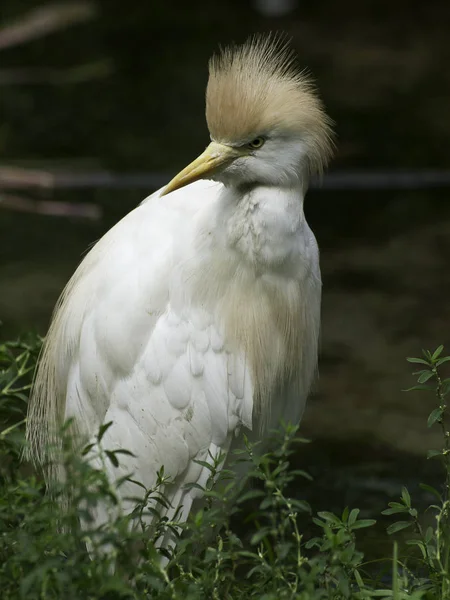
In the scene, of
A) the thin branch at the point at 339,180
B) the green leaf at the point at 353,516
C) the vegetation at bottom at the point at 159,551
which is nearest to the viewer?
the vegetation at bottom at the point at 159,551

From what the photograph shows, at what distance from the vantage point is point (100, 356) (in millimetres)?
2893

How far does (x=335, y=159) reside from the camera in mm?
7152

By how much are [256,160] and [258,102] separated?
0.14 meters

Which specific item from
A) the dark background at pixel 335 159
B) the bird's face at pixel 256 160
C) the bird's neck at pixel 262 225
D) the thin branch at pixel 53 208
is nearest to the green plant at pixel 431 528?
the bird's neck at pixel 262 225

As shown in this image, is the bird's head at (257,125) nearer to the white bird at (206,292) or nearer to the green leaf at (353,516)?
the white bird at (206,292)

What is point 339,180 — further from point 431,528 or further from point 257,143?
point 431,528

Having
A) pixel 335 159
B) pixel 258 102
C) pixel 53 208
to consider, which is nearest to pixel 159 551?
pixel 258 102

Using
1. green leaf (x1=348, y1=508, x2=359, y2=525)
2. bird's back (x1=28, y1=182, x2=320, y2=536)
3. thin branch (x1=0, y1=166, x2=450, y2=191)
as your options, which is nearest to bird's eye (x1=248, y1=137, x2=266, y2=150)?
bird's back (x1=28, y1=182, x2=320, y2=536)

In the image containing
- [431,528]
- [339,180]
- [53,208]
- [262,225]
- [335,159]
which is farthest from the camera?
[335,159]

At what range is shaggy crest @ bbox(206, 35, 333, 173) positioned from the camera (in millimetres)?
→ 2672

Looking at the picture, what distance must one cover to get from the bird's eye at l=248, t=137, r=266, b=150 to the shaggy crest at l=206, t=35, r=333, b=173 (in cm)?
2

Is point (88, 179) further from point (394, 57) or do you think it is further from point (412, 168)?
point (394, 57)

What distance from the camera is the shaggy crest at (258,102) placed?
2.67 metres

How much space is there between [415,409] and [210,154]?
6.91ft
